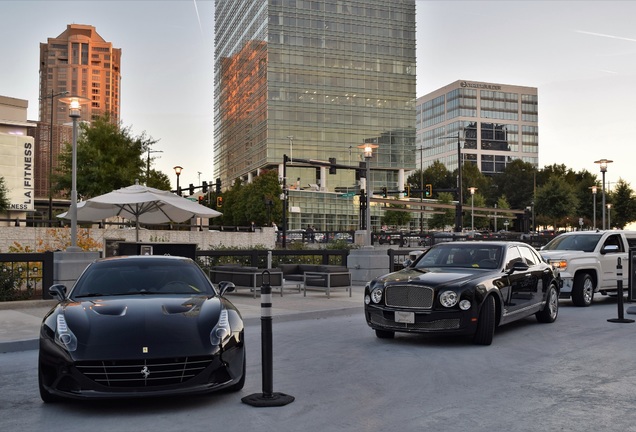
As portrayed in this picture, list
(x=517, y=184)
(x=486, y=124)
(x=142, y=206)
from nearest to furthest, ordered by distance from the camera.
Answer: (x=142, y=206) < (x=517, y=184) < (x=486, y=124)

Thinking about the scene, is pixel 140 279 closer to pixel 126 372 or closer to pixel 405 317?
pixel 126 372

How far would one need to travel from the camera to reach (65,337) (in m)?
6.19

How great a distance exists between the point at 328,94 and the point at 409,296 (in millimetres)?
106864

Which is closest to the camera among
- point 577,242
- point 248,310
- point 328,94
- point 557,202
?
point 248,310

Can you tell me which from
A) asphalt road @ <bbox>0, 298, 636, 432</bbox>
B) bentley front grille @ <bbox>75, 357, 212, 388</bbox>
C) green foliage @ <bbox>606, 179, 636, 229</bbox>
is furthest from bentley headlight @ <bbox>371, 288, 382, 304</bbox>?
green foliage @ <bbox>606, 179, 636, 229</bbox>

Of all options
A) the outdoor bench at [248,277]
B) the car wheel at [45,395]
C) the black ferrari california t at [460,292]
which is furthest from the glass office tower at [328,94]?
the car wheel at [45,395]

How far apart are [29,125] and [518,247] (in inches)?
2726

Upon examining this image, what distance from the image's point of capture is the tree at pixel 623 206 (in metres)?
90.8

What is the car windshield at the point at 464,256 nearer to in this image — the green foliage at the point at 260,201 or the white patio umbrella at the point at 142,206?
the white patio umbrella at the point at 142,206

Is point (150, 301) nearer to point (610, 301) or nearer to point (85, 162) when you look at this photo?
point (610, 301)

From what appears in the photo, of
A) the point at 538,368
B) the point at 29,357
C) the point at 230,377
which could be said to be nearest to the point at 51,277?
the point at 29,357

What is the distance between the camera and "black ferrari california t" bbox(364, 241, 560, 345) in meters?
9.89

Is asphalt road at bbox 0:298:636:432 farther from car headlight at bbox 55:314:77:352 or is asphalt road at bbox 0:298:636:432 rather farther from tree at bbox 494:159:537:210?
tree at bbox 494:159:537:210

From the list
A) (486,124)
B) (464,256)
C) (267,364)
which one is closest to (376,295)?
(464,256)
